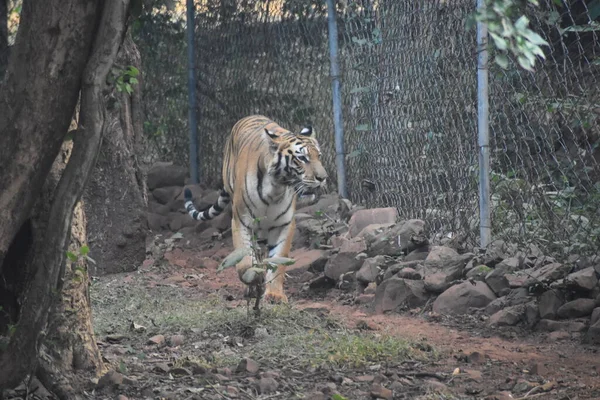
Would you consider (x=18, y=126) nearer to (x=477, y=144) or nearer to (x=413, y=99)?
(x=477, y=144)

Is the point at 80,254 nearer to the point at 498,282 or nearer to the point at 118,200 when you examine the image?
the point at 498,282

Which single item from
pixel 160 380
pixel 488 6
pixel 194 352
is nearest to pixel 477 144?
pixel 194 352

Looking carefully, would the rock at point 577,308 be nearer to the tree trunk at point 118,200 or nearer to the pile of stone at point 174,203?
the tree trunk at point 118,200

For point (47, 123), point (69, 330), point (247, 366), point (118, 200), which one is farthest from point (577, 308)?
point (118, 200)

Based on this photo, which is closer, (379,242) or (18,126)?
(18,126)

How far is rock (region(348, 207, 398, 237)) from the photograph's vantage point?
7729 millimetres

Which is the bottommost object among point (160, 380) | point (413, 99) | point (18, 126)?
point (160, 380)

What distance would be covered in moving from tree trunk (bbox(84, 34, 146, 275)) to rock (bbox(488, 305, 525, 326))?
3691 millimetres

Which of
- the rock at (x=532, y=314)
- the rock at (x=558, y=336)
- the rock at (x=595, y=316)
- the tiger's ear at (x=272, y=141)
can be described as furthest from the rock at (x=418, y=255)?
the rock at (x=595, y=316)

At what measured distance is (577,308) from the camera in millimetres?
5316

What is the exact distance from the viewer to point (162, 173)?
11.2 metres

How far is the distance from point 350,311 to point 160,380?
2657 millimetres

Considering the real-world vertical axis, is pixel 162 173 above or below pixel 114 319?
above

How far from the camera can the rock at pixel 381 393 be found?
3.80m
